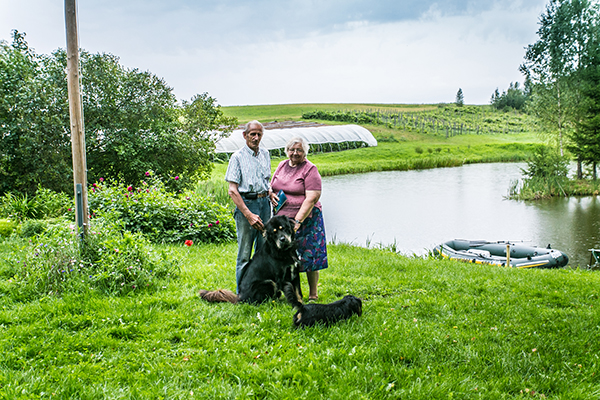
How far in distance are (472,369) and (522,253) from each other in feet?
26.1

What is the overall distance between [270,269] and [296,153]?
1.09 meters

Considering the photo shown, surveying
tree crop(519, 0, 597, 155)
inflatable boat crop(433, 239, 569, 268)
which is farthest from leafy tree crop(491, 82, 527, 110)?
inflatable boat crop(433, 239, 569, 268)

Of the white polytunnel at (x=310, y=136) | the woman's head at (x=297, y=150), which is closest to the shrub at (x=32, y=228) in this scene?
the woman's head at (x=297, y=150)

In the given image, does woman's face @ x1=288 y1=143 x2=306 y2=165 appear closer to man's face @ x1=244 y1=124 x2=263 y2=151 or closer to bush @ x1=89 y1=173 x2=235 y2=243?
man's face @ x1=244 y1=124 x2=263 y2=151

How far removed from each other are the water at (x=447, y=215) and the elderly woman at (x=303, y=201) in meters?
6.41

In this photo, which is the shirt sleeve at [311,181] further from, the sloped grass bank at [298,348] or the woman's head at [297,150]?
the sloped grass bank at [298,348]

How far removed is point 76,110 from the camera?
183 inches

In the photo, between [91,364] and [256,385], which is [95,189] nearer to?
[91,364]

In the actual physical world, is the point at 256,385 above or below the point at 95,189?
below

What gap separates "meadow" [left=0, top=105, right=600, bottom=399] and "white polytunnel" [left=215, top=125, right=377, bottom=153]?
26962mm

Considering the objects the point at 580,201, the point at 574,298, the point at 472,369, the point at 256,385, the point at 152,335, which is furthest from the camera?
the point at 580,201

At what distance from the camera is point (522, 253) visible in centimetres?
985

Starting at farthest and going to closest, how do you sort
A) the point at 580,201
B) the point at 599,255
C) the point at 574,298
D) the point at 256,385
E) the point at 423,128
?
1. the point at 423,128
2. the point at 580,201
3. the point at 599,255
4. the point at 574,298
5. the point at 256,385

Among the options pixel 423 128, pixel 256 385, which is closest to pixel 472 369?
pixel 256 385
